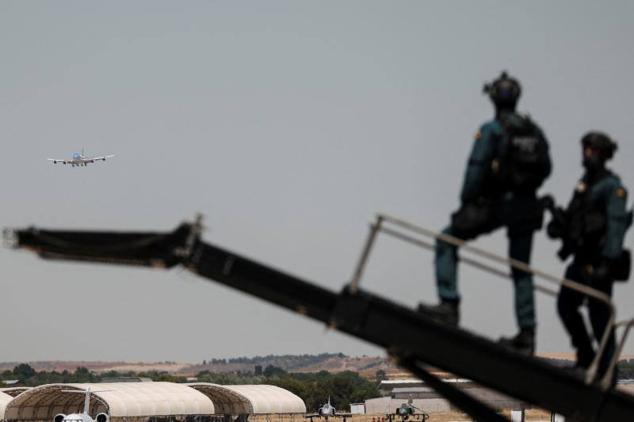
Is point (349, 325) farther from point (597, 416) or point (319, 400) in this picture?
point (319, 400)

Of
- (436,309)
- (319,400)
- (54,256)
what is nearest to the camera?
(54,256)

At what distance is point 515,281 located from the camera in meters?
9.87

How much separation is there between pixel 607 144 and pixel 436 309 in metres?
1.83

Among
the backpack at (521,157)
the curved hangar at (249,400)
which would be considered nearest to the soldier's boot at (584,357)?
the backpack at (521,157)

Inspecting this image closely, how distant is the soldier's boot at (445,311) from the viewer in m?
9.54

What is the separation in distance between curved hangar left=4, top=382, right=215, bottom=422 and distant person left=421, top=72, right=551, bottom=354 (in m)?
91.0

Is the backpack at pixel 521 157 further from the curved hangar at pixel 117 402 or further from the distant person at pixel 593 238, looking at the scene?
the curved hangar at pixel 117 402

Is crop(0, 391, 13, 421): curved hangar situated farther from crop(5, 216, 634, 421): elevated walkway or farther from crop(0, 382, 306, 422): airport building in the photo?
crop(5, 216, 634, 421): elevated walkway

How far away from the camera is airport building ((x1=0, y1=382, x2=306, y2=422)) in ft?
331

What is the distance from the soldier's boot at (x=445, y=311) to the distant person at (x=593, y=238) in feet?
3.33

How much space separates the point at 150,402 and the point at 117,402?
4.76 meters

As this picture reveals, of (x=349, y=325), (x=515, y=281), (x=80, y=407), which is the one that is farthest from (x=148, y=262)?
(x=80, y=407)

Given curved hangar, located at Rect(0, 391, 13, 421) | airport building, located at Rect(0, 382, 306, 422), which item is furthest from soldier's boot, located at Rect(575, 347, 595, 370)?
curved hangar, located at Rect(0, 391, 13, 421)

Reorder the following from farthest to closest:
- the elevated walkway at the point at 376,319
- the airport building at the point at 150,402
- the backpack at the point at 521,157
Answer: the airport building at the point at 150,402 → the backpack at the point at 521,157 → the elevated walkway at the point at 376,319
